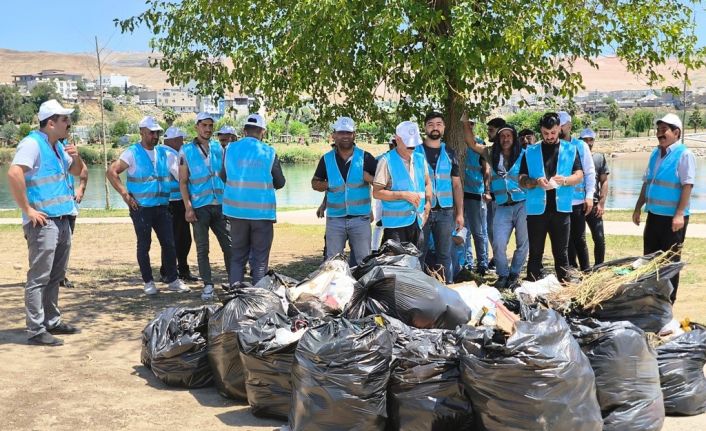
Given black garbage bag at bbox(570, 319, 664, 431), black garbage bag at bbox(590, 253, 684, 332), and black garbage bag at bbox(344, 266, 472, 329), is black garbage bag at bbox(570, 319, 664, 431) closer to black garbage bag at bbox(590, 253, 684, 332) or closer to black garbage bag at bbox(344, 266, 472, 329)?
black garbage bag at bbox(590, 253, 684, 332)

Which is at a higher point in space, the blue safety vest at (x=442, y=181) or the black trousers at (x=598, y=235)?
the blue safety vest at (x=442, y=181)

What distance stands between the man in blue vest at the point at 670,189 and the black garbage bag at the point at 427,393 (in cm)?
330

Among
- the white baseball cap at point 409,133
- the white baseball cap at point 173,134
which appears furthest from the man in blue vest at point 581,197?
the white baseball cap at point 173,134

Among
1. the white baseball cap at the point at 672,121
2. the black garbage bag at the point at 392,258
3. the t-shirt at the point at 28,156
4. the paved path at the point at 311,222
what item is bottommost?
the paved path at the point at 311,222

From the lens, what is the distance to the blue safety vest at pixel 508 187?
7809mm

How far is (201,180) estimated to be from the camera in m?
7.95

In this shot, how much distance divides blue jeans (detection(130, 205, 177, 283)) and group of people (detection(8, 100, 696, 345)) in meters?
0.02

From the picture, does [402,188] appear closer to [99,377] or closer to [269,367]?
[269,367]

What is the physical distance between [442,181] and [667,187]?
1.99 meters

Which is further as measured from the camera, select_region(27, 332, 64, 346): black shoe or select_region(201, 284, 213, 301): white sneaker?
select_region(201, 284, 213, 301): white sneaker

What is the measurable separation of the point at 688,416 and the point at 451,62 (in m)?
4.11

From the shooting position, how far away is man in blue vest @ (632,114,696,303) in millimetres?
6605

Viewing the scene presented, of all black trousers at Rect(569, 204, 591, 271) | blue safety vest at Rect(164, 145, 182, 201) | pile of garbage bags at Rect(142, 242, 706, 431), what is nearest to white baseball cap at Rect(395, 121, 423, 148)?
pile of garbage bags at Rect(142, 242, 706, 431)

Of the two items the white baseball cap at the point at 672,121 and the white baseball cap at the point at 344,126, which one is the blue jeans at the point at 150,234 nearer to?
the white baseball cap at the point at 344,126
